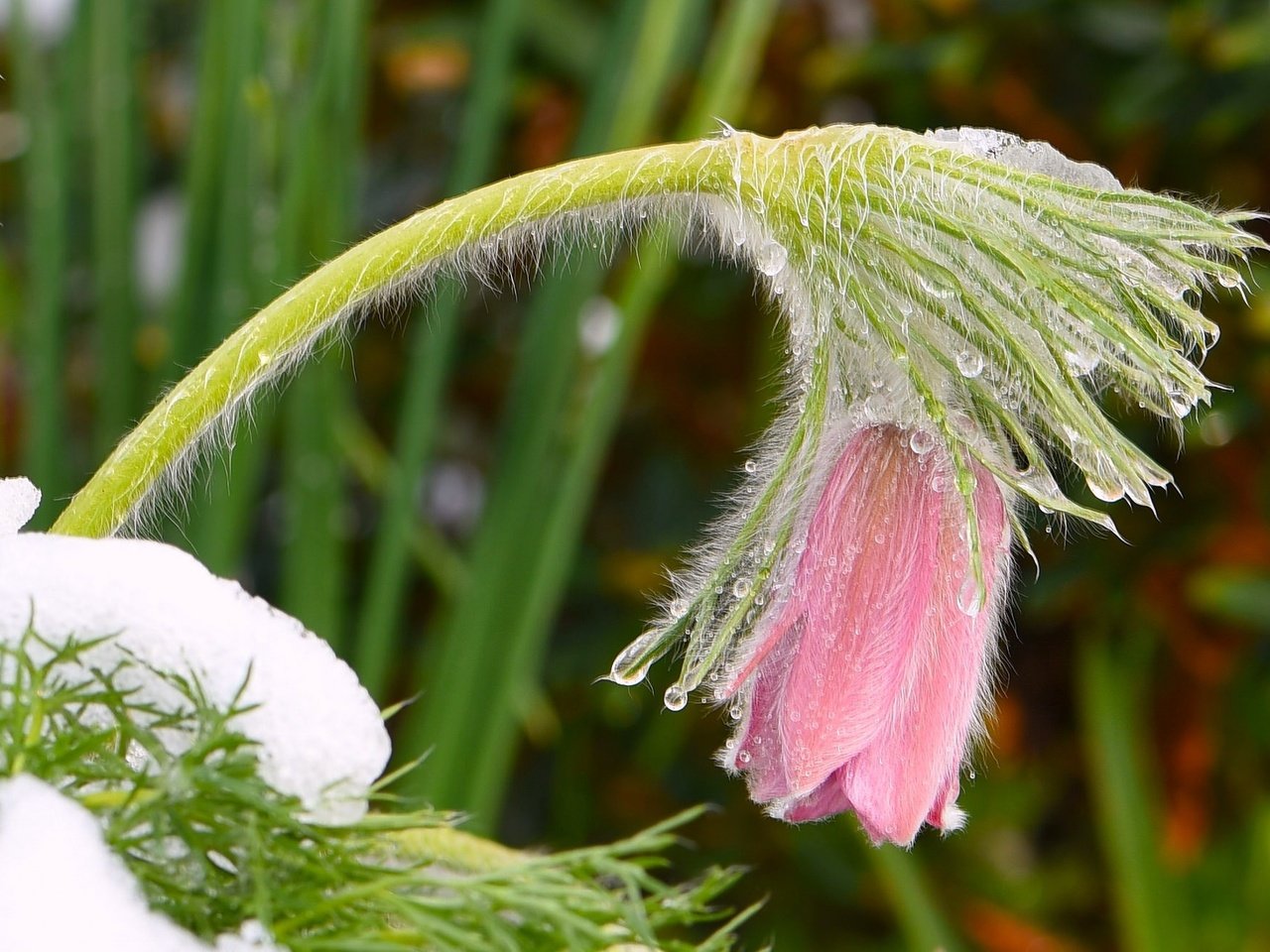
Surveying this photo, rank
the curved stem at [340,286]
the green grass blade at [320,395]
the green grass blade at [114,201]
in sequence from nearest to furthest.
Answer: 1. the curved stem at [340,286]
2. the green grass blade at [320,395]
3. the green grass blade at [114,201]

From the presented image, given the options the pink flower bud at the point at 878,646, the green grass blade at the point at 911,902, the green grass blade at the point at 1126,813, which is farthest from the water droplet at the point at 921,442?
the green grass blade at the point at 1126,813

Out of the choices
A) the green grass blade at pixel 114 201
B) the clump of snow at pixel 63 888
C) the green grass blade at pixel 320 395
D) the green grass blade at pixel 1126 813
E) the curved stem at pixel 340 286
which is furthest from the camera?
the green grass blade at pixel 1126 813

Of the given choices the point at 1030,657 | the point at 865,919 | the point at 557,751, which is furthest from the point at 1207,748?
the point at 557,751

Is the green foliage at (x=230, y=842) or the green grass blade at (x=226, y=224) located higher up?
the green foliage at (x=230, y=842)

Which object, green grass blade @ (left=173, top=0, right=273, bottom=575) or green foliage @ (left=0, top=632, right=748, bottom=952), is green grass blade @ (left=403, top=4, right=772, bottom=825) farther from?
green foliage @ (left=0, top=632, right=748, bottom=952)

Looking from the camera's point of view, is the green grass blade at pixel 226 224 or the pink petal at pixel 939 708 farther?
the green grass blade at pixel 226 224

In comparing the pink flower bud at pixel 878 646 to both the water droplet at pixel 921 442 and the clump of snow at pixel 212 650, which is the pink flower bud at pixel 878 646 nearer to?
the water droplet at pixel 921 442

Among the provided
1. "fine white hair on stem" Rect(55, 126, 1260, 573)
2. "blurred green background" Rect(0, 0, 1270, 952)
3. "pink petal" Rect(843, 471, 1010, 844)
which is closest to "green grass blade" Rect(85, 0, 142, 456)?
"blurred green background" Rect(0, 0, 1270, 952)
